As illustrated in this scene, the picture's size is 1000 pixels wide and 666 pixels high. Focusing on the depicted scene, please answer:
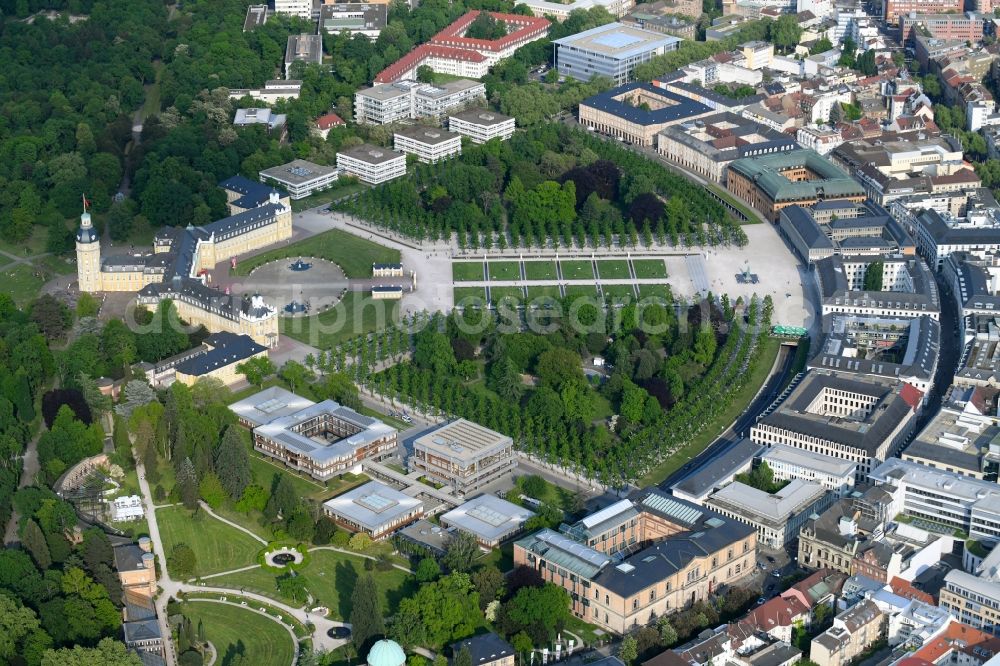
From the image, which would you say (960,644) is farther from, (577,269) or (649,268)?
(577,269)

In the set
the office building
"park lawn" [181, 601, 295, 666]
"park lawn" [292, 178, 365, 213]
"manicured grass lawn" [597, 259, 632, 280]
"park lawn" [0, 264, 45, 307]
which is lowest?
"park lawn" [181, 601, 295, 666]

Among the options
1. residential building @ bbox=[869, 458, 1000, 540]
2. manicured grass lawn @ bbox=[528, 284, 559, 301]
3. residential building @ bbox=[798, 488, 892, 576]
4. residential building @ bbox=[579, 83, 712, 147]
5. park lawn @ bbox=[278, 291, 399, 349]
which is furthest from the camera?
residential building @ bbox=[579, 83, 712, 147]

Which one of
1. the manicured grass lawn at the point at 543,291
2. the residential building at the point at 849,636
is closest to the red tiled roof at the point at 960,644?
the residential building at the point at 849,636

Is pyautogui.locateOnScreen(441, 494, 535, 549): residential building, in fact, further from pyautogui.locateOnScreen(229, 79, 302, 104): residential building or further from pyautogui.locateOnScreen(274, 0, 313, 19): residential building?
pyautogui.locateOnScreen(274, 0, 313, 19): residential building

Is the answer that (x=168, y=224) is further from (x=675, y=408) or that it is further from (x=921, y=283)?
(x=921, y=283)

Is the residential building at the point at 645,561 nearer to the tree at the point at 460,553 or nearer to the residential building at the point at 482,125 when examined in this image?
the tree at the point at 460,553

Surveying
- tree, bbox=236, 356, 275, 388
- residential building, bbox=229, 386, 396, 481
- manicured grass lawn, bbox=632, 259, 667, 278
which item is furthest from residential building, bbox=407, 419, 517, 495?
manicured grass lawn, bbox=632, 259, 667, 278

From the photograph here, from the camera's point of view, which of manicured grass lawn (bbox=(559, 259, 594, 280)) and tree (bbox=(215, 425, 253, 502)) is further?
manicured grass lawn (bbox=(559, 259, 594, 280))
